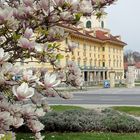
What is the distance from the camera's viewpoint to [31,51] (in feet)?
9.15

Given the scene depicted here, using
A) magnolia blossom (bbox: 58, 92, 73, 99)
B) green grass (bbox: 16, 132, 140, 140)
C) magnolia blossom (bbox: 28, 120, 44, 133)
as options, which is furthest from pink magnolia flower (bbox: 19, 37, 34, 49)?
green grass (bbox: 16, 132, 140, 140)

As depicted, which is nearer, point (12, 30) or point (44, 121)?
point (12, 30)

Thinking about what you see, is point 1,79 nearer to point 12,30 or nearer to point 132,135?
point 12,30

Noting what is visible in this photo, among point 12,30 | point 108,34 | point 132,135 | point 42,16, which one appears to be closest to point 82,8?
point 42,16

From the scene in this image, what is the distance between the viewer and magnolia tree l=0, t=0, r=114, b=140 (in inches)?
102

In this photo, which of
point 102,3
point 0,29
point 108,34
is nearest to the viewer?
point 0,29

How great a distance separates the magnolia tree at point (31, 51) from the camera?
2598 millimetres

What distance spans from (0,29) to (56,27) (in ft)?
2.05

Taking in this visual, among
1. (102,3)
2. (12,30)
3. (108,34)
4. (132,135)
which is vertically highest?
(108,34)

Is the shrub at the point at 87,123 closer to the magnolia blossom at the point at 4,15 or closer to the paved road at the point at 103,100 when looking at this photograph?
the paved road at the point at 103,100

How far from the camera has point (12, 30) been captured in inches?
111

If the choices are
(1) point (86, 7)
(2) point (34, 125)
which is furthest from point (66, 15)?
(2) point (34, 125)

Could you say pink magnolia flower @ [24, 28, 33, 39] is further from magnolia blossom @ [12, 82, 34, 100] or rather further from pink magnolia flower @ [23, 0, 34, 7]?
magnolia blossom @ [12, 82, 34, 100]

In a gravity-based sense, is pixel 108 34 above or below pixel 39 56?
above
